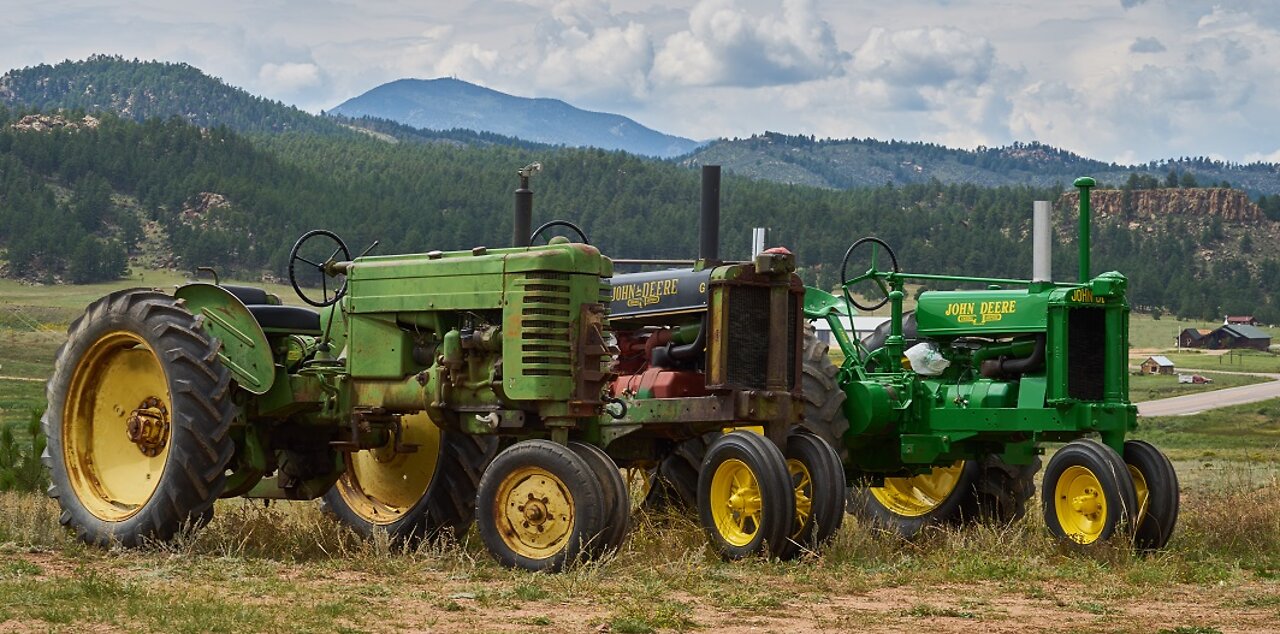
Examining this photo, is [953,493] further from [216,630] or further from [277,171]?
[277,171]

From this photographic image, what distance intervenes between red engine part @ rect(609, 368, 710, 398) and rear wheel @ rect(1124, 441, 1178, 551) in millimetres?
3132

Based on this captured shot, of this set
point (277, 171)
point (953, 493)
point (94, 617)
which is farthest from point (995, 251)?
point (94, 617)

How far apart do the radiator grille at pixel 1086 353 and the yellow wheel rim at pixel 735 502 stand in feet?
10.1

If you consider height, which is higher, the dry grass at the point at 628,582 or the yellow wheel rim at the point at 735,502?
the yellow wheel rim at the point at 735,502

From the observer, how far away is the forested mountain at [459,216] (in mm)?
114250

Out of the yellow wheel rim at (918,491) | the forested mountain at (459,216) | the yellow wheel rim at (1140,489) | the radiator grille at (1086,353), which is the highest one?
the forested mountain at (459,216)

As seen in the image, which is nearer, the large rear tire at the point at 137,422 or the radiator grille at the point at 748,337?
the large rear tire at the point at 137,422

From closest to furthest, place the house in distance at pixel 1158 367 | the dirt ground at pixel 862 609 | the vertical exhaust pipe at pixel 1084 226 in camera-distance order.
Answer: the dirt ground at pixel 862 609 < the vertical exhaust pipe at pixel 1084 226 < the house in distance at pixel 1158 367

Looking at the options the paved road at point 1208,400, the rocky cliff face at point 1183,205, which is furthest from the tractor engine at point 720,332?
the rocky cliff face at point 1183,205

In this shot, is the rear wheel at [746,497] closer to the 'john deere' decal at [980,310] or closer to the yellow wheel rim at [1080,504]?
the yellow wheel rim at [1080,504]

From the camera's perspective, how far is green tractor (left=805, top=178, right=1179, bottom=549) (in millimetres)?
12125

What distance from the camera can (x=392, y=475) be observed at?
489 inches

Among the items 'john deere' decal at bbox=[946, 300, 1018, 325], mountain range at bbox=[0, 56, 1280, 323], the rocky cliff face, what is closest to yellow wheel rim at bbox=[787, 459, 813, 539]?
'john deere' decal at bbox=[946, 300, 1018, 325]

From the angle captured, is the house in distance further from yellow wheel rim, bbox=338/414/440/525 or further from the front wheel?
yellow wheel rim, bbox=338/414/440/525
